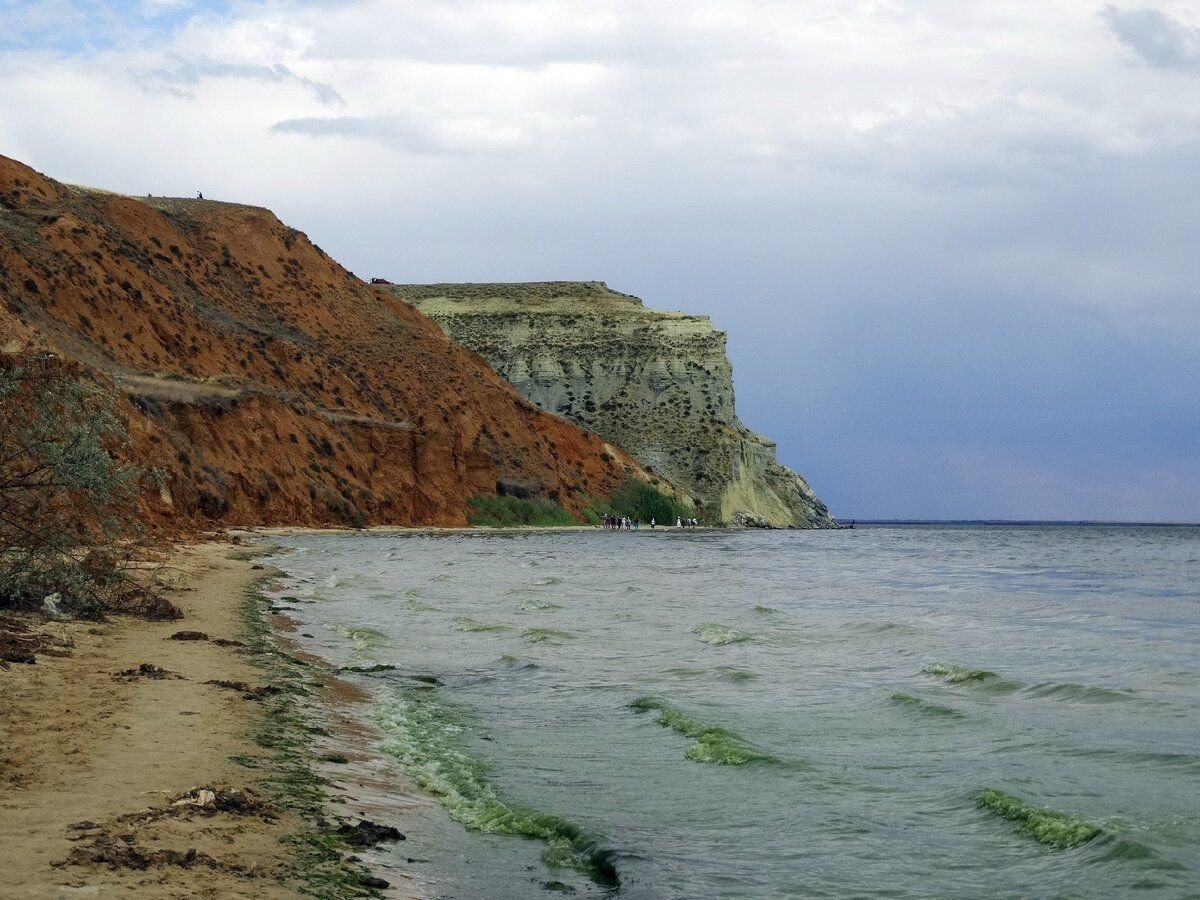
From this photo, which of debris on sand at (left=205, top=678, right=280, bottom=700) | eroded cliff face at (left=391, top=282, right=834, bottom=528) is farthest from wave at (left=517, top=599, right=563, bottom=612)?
eroded cliff face at (left=391, top=282, right=834, bottom=528)

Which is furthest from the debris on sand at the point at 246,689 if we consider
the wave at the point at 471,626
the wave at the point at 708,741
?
the wave at the point at 471,626

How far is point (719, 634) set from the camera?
22.4 m

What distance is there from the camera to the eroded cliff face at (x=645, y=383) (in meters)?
120

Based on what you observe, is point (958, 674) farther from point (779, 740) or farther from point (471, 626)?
point (471, 626)

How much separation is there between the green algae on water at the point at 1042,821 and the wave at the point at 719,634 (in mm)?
11495

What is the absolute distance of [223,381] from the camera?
2549 inches

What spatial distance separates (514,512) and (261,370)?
20015 millimetres

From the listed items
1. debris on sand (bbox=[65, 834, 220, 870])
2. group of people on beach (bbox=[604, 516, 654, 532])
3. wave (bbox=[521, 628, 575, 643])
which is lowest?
group of people on beach (bbox=[604, 516, 654, 532])

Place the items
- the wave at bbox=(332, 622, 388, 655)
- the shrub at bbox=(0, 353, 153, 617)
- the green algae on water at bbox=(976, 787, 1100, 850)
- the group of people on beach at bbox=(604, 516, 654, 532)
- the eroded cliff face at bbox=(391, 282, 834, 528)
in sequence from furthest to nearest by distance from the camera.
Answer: the eroded cliff face at bbox=(391, 282, 834, 528), the group of people on beach at bbox=(604, 516, 654, 532), the wave at bbox=(332, 622, 388, 655), the shrub at bbox=(0, 353, 153, 617), the green algae on water at bbox=(976, 787, 1100, 850)

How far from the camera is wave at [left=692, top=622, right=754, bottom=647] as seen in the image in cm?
2159

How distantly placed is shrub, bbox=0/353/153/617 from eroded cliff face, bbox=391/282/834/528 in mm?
99107

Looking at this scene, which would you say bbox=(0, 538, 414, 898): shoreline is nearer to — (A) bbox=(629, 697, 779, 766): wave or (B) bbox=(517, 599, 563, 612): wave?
(A) bbox=(629, 697, 779, 766): wave

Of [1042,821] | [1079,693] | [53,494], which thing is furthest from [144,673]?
[1079,693]

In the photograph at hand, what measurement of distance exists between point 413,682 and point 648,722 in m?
3.84
